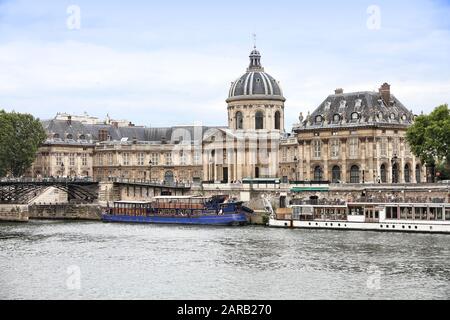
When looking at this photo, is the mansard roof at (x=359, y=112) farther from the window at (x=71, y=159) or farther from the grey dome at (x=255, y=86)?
the window at (x=71, y=159)

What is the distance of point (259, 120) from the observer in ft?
454

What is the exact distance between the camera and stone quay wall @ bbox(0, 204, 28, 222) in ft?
368

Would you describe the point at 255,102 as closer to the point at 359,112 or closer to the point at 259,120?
the point at 259,120

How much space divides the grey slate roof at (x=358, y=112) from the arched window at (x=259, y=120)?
17.5 metres

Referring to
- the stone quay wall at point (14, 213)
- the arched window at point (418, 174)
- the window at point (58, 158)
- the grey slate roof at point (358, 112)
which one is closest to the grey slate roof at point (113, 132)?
the window at point (58, 158)

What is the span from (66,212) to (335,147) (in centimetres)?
3737

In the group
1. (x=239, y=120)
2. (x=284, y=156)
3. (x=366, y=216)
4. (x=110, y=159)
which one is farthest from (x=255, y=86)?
(x=366, y=216)

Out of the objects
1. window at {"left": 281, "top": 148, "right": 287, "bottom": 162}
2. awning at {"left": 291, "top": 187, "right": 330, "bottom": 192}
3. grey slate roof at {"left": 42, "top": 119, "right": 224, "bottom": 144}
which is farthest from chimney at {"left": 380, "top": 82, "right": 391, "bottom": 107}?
grey slate roof at {"left": 42, "top": 119, "right": 224, "bottom": 144}

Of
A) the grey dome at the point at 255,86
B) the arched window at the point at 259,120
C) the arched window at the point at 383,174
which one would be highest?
the grey dome at the point at 255,86

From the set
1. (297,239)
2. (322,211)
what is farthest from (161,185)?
(297,239)

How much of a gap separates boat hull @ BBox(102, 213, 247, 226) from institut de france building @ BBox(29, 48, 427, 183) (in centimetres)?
2130

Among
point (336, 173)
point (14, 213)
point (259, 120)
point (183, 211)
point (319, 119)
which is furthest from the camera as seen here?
point (259, 120)

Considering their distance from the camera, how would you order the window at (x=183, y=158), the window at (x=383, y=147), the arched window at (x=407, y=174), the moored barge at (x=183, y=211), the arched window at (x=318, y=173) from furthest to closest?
the window at (x=183, y=158), the arched window at (x=318, y=173), the arched window at (x=407, y=174), the window at (x=383, y=147), the moored barge at (x=183, y=211)

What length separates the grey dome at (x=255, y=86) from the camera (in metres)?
138
